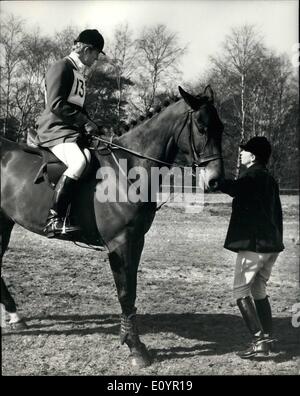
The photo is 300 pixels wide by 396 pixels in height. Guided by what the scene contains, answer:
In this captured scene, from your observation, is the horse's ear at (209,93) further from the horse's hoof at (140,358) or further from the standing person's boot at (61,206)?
the horse's hoof at (140,358)

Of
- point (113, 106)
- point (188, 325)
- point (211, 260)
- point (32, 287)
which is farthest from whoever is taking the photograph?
point (113, 106)

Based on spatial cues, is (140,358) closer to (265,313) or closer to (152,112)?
(265,313)

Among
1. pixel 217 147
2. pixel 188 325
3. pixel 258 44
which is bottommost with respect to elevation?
pixel 188 325

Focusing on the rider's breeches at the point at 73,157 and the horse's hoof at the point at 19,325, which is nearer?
the rider's breeches at the point at 73,157

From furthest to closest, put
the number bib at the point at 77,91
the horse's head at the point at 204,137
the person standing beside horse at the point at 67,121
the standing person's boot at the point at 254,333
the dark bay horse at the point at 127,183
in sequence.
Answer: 1. the number bib at the point at 77,91
2. the standing person's boot at the point at 254,333
3. the person standing beside horse at the point at 67,121
4. the dark bay horse at the point at 127,183
5. the horse's head at the point at 204,137

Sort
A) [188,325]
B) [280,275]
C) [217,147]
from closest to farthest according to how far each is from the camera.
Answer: [217,147] < [188,325] < [280,275]

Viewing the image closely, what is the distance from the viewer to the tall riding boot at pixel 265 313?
501 cm

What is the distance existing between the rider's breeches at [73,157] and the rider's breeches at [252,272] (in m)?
1.94

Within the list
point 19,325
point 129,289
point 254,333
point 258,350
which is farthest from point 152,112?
point 19,325

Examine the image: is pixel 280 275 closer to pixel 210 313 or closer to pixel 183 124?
pixel 210 313

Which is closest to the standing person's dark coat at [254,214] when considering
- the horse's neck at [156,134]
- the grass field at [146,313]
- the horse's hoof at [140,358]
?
the horse's neck at [156,134]

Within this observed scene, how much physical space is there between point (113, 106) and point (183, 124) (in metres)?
11.1

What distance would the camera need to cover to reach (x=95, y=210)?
481 centimetres

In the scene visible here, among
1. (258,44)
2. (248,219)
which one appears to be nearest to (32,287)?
(248,219)
